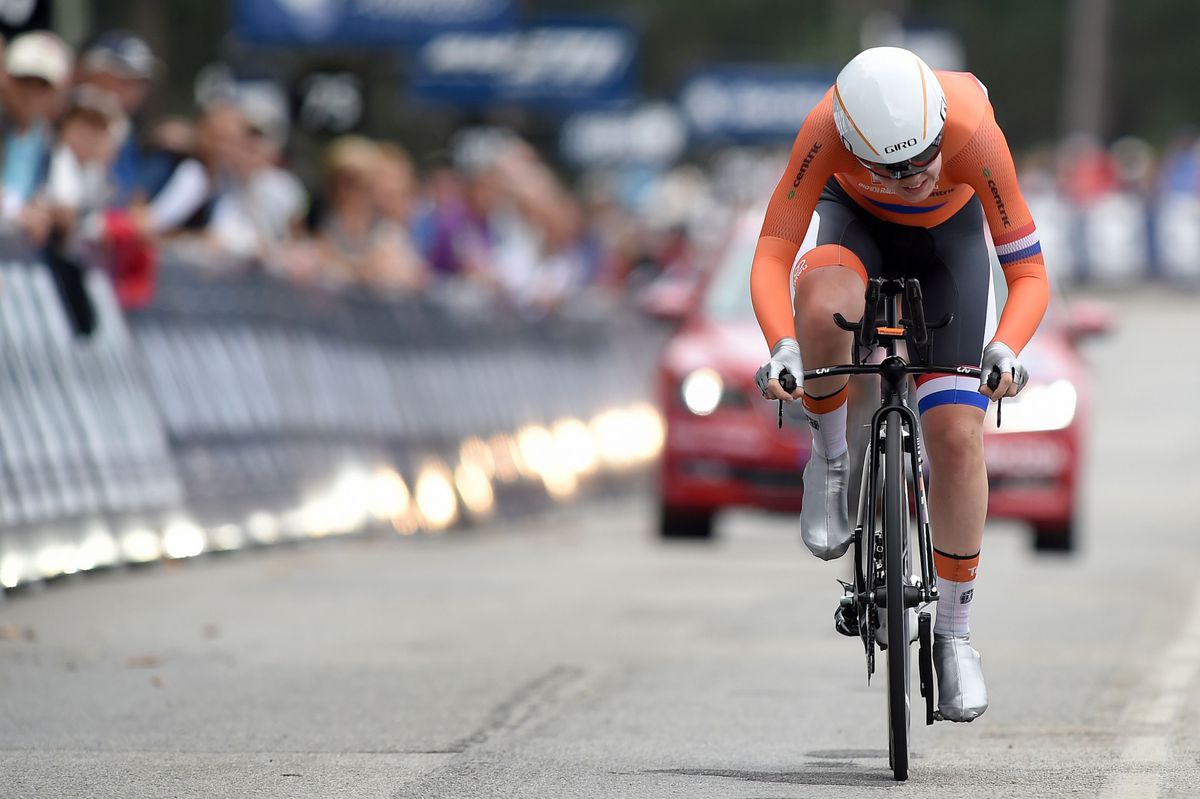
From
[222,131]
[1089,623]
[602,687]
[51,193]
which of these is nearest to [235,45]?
[222,131]

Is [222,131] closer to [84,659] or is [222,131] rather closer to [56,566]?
[56,566]

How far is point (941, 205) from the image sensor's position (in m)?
7.97

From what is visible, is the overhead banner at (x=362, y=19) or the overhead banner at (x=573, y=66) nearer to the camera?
the overhead banner at (x=362, y=19)

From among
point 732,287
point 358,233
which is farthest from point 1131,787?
point 358,233

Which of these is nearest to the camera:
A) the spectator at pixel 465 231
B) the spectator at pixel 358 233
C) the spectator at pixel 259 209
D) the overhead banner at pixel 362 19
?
the spectator at pixel 259 209

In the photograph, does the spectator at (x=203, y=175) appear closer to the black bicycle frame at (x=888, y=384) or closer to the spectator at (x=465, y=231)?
the spectator at (x=465, y=231)

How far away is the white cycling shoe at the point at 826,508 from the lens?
8.09 metres

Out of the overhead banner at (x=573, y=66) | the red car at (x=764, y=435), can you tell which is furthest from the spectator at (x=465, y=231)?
the overhead banner at (x=573, y=66)

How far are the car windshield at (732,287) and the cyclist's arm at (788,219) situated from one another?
7.05 m

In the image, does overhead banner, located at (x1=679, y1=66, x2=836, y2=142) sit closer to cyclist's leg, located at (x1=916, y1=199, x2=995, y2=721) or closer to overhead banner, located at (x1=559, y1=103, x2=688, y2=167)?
overhead banner, located at (x1=559, y1=103, x2=688, y2=167)

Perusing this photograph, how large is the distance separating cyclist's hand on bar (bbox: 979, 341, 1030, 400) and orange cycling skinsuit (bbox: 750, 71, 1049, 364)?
0.33 ft

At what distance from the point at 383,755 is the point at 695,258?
72.2ft

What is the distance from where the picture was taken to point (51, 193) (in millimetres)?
12758

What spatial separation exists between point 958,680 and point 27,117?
20.5ft
